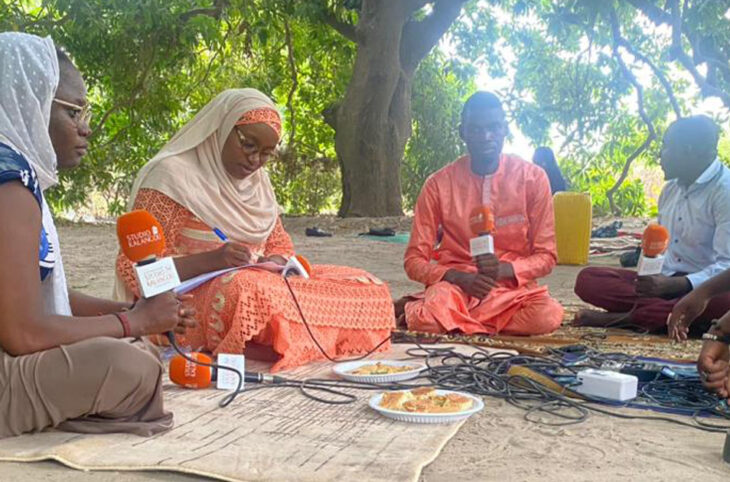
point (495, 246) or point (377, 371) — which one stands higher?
point (495, 246)

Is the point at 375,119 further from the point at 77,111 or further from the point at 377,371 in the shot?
the point at 77,111

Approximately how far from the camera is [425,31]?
11.8 metres

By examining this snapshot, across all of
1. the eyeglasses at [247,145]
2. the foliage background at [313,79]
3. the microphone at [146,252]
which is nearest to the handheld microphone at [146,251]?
the microphone at [146,252]

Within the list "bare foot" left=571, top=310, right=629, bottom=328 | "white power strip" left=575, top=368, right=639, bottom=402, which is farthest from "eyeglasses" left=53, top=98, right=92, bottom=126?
"bare foot" left=571, top=310, right=629, bottom=328

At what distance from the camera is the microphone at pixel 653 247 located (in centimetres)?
387

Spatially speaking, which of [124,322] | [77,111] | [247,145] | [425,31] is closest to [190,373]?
[124,322]

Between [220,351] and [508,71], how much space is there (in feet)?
42.2

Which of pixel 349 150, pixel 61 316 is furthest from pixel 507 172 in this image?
pixel 349 150

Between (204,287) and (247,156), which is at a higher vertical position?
(247,156)

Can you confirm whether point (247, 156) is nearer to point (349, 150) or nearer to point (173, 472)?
point (173, 472)

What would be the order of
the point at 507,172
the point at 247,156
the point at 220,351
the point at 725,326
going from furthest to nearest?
the point at 507,172
the point at 247,156
the point at 220,351
the point at 725,326

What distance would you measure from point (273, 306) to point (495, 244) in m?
1.65

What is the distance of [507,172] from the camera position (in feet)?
15.1

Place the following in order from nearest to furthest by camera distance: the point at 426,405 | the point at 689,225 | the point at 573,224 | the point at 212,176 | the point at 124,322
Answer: the point at 124,322 → the point at 426,405 → the point at 212,176 → the point at 689,225 → the point at 573,224
